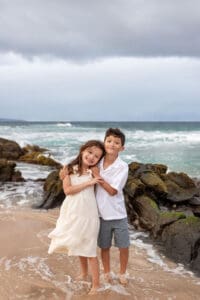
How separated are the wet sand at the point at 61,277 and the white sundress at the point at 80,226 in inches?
21.8

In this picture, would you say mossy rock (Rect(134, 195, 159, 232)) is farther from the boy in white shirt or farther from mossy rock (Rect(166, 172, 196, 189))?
the boy in white shirt

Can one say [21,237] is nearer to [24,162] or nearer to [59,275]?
[59,275]

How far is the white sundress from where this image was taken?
4.57m

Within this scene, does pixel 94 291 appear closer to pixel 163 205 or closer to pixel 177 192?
pixel 163 205

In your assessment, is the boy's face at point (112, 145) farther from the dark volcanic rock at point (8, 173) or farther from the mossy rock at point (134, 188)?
the dark volcanic rock at point (8, 173)

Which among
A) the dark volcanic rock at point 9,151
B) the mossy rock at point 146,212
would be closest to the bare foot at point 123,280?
the mossy rock at point 146,212

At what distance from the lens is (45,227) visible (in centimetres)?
764

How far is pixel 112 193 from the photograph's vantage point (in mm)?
4578

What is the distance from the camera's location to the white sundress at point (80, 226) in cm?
457

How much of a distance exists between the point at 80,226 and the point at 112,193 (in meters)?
0.50

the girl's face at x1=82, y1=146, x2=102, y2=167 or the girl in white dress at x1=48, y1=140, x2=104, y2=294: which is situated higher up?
the girl's face at x1=82, y1=146, x2=102, y2=167

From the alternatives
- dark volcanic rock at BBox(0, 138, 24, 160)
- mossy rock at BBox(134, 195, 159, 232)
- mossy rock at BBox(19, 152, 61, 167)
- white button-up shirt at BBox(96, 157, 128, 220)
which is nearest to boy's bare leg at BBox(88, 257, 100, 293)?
white button-up shirt at BBox(96, 157, 128, 220)

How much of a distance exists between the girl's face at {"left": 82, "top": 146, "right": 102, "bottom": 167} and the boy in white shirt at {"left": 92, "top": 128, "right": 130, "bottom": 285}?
8cm

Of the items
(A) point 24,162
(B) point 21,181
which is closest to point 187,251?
(B) point 21,181
